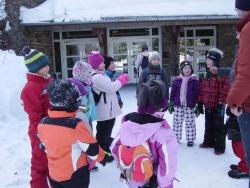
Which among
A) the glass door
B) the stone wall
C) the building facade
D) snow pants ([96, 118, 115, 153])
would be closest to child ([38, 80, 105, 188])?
snow pants ([96, 118, 115, 153])

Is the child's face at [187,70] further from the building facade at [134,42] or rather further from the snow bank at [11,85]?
the building facade at [134,42]

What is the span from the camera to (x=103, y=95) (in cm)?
449

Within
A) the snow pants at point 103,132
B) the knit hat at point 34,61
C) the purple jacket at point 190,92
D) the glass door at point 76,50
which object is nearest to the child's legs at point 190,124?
the purple jacket at point 190,92

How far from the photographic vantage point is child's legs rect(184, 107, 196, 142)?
5359mm

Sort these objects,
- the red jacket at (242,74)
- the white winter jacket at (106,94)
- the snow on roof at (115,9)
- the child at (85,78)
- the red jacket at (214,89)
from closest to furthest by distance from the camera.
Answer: the red jacket at (242,74) → the child at (85,78) → the white winter jacket at (106,94) → the red jacket at (214,89) → the snow on roof at (115,9)

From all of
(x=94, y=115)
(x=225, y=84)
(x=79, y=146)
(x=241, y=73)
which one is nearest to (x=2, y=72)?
(x=94, y=115)

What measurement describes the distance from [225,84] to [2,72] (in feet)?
19.8

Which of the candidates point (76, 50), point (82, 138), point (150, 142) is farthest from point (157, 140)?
point (76, 50)

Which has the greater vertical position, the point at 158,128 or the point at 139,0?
the point at 139,0

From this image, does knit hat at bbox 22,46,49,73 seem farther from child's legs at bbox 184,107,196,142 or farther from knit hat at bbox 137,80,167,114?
child's legs at bbox 184,107,196,142

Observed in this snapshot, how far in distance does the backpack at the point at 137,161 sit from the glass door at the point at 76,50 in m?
13.3

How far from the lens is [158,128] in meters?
2.60

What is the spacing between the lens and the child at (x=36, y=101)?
326 cm

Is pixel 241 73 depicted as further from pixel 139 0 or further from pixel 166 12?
pixel 139 0
